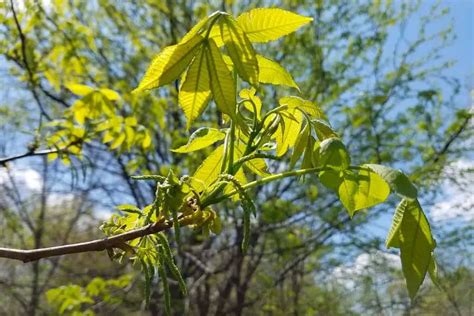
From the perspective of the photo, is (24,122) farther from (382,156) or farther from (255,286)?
(382,156)

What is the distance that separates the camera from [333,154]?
0.44m

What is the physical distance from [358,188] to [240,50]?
162 millimetres

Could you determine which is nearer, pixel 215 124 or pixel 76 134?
pixel 76 134

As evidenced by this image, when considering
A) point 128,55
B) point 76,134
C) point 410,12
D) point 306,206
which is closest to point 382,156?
point 306,206

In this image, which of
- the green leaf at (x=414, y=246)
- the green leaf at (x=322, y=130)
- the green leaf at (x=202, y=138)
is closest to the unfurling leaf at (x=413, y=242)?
the green leaf at (x=414, y=246)

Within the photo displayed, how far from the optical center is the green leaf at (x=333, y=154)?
44 cm

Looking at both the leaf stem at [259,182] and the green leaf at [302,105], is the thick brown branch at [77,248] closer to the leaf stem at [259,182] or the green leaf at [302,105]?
the leaf stem at [259,182]

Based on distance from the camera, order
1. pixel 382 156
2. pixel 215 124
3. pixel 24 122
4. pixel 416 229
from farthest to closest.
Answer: pixel 24 122, pixel 215 124, pixel 382 156, pixel 416 229

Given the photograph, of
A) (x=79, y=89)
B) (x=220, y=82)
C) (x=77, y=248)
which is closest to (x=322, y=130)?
(x=220, y=82)

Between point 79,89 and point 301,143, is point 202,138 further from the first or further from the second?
point 79,89

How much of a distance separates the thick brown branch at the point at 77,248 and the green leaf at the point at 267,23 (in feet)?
0.57

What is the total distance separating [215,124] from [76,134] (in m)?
2.00

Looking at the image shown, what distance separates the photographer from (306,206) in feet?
11.9

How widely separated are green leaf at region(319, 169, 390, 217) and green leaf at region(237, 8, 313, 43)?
0.42ft
